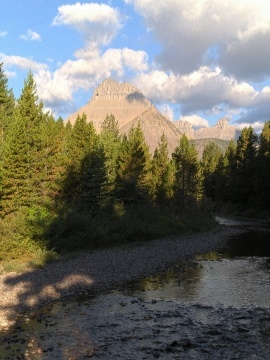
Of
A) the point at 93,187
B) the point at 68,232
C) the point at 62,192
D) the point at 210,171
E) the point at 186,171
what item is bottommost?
the point at 68,232

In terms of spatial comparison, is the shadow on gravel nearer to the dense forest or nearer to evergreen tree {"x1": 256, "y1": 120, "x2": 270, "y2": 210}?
the dense forest

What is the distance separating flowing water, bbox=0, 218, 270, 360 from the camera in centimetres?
1267

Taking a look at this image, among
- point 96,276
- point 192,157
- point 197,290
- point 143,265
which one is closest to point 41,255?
point 96,276

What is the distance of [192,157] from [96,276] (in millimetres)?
51166

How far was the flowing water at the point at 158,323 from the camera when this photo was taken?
41.6 ft

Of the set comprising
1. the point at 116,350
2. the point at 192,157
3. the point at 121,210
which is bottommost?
the point at 116,350

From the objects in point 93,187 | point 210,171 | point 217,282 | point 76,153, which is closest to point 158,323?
point 217,282

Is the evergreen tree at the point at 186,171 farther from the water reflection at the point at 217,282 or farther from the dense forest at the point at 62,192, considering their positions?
the water reflection at the point at 217,282

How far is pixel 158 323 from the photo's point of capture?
611 inches

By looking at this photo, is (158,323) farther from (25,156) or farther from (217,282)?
(25,156)

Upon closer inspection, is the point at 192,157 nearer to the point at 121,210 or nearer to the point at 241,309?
the point at 121,210

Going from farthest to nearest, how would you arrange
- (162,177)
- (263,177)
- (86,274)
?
(162,177), (263,177), (86,274)

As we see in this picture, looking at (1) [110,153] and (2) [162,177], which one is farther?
(2) [162,177]

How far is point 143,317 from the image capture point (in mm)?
16219
